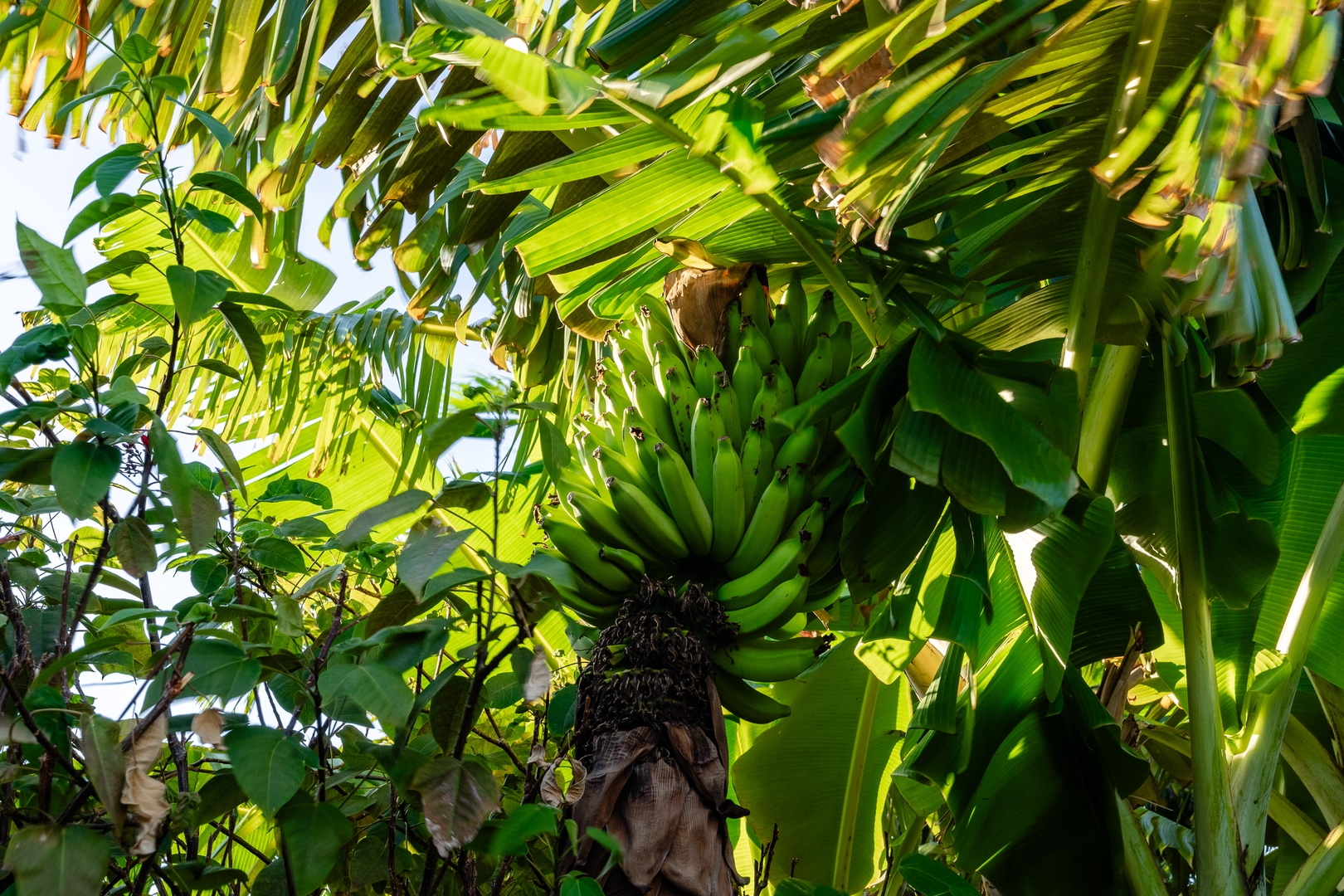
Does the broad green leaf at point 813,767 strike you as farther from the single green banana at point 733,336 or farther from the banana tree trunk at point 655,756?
the banana tree trunk at point 655,756

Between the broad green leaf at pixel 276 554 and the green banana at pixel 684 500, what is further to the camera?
the green banana at pixel 684 500

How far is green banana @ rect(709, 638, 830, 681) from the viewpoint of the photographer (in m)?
1.29

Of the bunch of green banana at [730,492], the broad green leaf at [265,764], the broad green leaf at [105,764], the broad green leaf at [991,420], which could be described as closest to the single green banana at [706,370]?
the bunch of green banana at [730,492]

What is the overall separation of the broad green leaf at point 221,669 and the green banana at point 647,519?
54 centimetres

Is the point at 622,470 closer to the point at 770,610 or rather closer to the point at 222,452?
the point at 770,610

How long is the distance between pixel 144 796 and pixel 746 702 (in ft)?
2.71

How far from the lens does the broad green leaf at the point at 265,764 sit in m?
0.77

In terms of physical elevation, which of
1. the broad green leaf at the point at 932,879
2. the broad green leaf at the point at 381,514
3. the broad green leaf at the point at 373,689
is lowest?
the broad green leaf at the point at 932,879

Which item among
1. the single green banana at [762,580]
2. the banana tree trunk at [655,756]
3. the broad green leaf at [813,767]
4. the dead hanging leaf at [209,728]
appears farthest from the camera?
the broad green leaf at [813,767]

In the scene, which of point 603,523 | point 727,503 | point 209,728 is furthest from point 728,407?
point 209,728

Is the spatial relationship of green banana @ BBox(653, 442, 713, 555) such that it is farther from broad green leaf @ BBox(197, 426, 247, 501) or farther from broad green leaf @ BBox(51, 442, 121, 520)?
broad green leaf @ BBox(51, 442, 121, 520)

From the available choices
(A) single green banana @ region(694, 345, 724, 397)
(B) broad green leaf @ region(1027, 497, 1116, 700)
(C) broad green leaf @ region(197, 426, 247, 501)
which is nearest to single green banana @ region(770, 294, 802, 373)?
(A) single green banana @ region(694, 345, 724, 397)

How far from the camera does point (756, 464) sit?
4.51 ft

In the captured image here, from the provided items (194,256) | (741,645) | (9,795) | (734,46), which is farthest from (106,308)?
(194,256)
